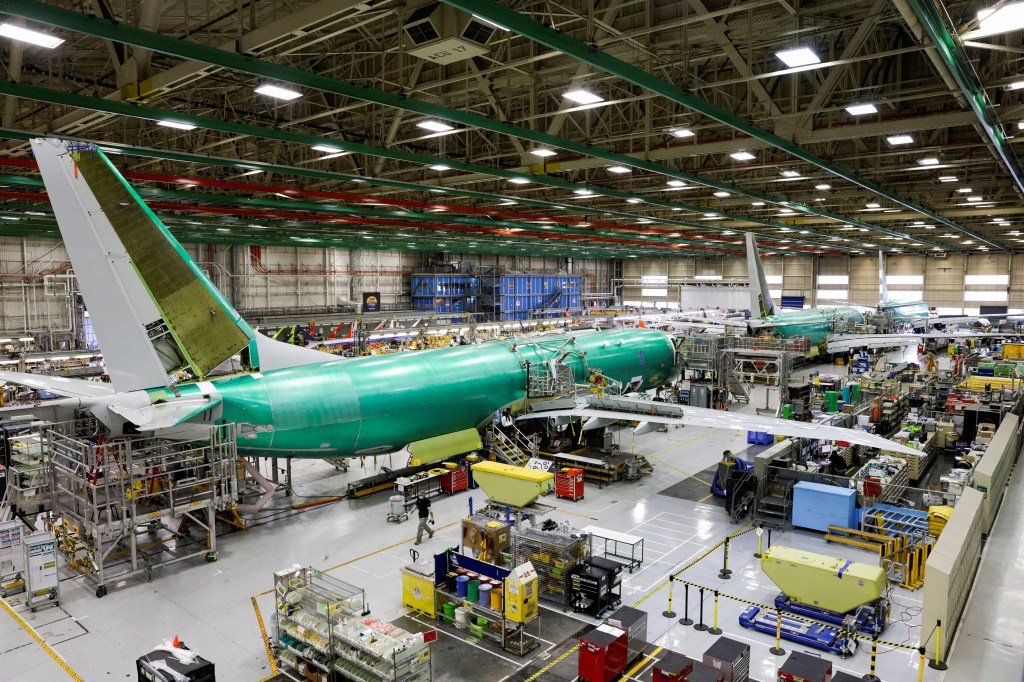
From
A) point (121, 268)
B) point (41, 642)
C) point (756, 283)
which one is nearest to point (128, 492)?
point (41, 642)

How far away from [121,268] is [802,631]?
1842 centimetres

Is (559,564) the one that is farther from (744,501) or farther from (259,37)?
(259,37)

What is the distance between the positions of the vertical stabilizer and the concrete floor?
2333 centimetres

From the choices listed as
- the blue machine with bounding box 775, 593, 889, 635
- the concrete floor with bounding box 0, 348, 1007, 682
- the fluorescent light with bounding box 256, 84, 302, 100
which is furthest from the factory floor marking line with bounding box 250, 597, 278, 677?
the fluorescent light with bounding box 256, 84, 302, 100

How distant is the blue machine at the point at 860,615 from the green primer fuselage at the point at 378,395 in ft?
43.9

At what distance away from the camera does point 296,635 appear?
12859 millimetres

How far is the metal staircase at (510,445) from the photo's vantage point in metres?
Answer: 26.3

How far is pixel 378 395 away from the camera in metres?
22.7

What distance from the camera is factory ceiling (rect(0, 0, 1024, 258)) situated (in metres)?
13.4

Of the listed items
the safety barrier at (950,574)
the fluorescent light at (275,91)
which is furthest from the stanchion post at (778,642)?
the fluorescent light at (275,91)

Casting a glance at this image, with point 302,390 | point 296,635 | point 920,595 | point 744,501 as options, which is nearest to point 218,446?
point 302,390

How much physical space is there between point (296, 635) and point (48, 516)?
1047 cm

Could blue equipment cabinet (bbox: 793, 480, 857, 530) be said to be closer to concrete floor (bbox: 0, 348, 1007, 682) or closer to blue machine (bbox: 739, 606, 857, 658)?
concrete floor (bbox: 0, 348, 1007, 682)

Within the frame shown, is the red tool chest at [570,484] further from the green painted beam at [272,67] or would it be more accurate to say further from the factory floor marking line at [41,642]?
the factory floor marking line at [41,642]
